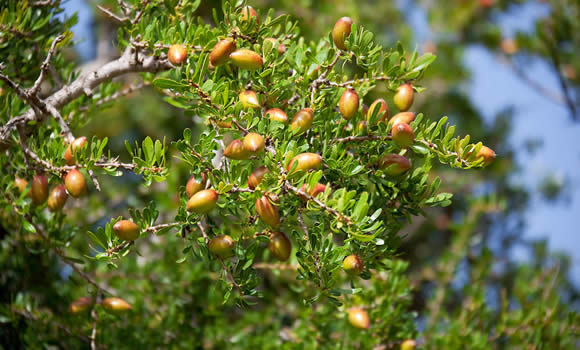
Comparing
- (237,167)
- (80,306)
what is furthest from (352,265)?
(80,306)

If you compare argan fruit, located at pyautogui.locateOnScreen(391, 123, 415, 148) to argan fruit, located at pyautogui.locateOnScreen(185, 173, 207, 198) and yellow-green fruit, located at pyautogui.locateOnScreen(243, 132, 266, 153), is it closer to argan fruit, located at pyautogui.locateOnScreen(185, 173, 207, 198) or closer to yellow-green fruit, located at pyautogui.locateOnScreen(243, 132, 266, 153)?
yellow-green fruit, located at pyautogui.locateOnScreen(243, 132, 266, 153)

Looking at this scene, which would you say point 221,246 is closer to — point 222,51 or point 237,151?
point 237,151

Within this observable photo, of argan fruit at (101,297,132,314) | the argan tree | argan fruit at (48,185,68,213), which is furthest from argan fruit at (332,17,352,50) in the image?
argan fruit at (101,297,132,314)

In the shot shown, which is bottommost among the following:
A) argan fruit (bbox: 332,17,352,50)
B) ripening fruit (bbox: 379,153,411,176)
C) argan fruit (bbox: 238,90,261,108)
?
ripening fruit (bbox: 379,153,411,176)

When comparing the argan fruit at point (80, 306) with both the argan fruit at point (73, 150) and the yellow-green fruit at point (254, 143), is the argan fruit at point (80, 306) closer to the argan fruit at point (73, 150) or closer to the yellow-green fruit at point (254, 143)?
the argan fruit at point (73, 150)

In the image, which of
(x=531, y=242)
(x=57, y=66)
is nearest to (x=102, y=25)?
(x=57, y=66)

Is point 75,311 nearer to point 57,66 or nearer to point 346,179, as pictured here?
point 57,66
